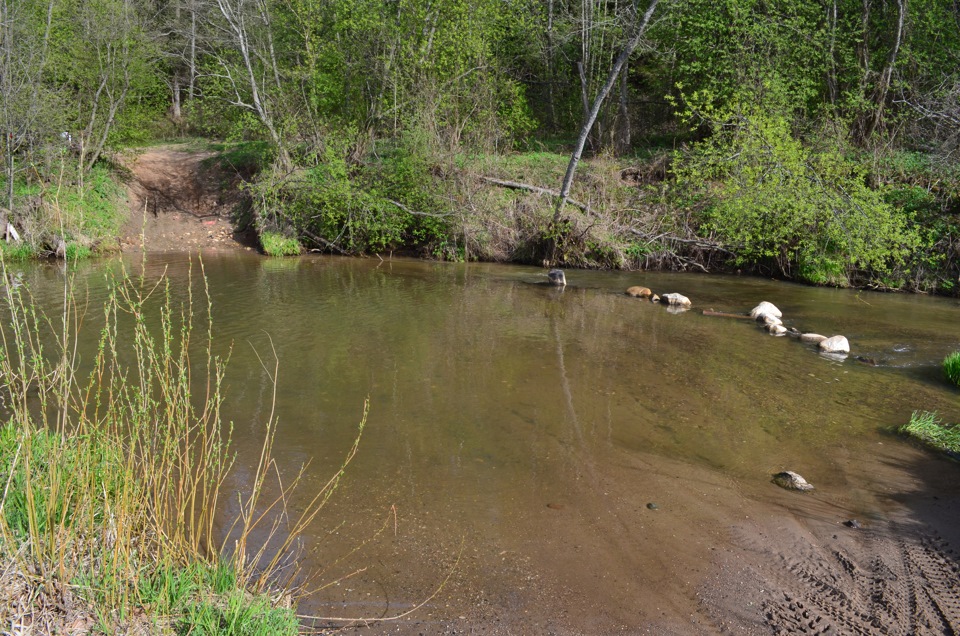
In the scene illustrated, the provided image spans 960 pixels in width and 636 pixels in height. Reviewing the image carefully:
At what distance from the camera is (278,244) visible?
20.4 metres

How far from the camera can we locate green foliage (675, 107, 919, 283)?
15.9 m

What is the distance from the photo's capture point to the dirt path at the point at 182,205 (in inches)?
842

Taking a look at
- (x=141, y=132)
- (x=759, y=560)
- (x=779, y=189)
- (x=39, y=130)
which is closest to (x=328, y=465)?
(x=759, y=560)

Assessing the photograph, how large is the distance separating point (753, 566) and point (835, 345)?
707 centimetres

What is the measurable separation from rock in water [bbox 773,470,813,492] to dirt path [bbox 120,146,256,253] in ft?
61.1

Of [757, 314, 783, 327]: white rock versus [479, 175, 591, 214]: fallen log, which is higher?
[479, 175, 591, 214]: fallen log

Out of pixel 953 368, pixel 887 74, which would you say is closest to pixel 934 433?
pixel 953 368

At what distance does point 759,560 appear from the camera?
4570 millimetres

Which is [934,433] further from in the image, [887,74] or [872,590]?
[887,74]

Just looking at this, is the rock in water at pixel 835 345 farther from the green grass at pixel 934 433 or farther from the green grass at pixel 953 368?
the green grass at pixel 934 433

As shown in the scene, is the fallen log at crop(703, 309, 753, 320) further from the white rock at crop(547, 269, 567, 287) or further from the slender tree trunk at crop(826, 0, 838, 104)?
the slender tree trunk at crop(826, 0, 838, 104)

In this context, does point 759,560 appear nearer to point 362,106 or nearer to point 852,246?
point 852,246

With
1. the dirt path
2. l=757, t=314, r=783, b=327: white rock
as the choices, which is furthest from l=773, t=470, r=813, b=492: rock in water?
the dirt path

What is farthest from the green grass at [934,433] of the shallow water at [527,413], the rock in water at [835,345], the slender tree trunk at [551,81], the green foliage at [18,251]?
the slender tree trunk at [551,81]
